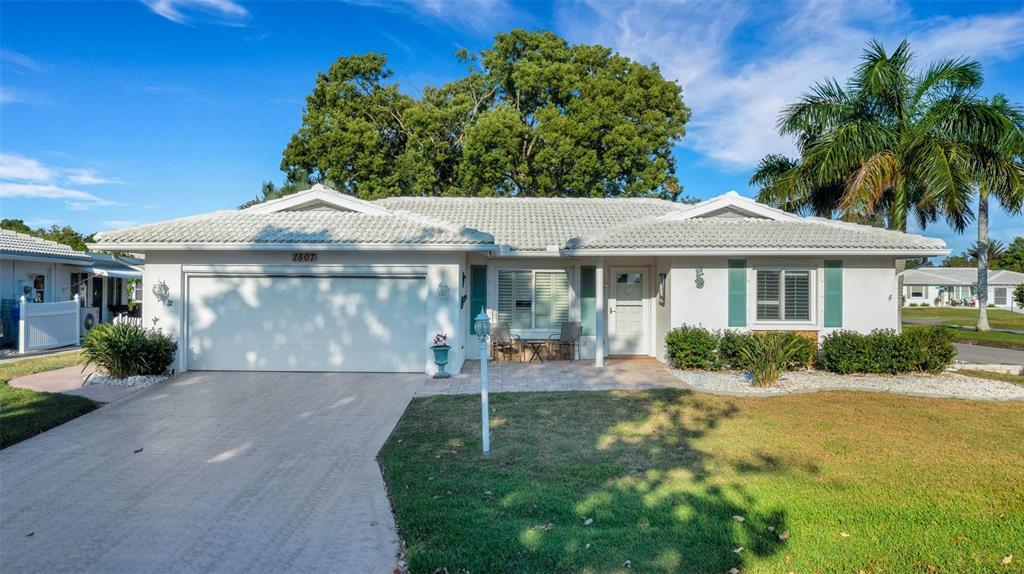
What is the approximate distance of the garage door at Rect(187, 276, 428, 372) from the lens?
11.4m

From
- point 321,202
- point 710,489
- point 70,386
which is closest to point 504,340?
point 321,202

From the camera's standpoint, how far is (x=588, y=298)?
1330cm

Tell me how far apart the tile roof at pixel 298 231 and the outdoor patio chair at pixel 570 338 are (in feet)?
11.8

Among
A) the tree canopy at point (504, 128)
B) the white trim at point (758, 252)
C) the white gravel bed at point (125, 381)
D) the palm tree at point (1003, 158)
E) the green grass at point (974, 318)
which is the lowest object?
the white gravel bed at point (125, 381)

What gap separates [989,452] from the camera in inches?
247

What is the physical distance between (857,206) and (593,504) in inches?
527

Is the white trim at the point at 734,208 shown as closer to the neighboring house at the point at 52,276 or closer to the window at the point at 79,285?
the neighboring house at the point at 52,276

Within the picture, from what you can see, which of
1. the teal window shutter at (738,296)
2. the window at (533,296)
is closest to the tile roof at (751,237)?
the teal window shutter at (738,296)

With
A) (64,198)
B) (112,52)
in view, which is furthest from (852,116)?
(64,198)

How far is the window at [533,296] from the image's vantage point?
1334 cm

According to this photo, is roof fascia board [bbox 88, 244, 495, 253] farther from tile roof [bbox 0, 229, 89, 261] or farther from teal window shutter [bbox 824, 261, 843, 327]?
teal window shutter [bbox 824, 261, 843, 327]

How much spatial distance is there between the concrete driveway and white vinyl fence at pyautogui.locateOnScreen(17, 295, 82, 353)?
861 cm

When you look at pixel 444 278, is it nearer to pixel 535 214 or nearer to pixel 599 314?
pixel 599 314

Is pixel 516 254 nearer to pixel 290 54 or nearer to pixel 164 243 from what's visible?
pixel 164 243
